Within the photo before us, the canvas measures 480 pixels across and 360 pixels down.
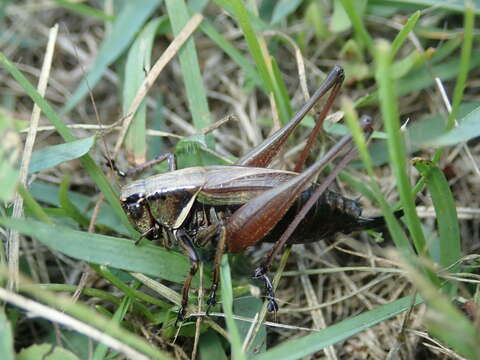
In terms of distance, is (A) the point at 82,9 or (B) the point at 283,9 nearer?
(B) the point at 283,9

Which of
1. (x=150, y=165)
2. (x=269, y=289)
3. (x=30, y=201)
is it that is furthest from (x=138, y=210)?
(x=269, y=289)

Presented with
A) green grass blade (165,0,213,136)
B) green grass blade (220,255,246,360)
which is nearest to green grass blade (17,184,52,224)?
green grass blade (220,255,246,360)

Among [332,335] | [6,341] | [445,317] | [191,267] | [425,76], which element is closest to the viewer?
[445,317]

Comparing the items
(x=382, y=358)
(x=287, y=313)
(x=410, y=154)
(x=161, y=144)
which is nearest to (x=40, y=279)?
(x=161, y=144)

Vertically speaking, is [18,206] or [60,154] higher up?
[60,154]

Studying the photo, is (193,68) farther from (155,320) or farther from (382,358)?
(382,358)

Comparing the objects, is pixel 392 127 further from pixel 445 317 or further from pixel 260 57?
pixel 260 57
